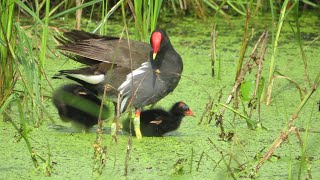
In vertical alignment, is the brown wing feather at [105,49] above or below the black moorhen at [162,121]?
above

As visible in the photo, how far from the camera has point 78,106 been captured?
4617 mm

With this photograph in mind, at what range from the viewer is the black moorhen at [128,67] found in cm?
454

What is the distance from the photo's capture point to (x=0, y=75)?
14.4 feet

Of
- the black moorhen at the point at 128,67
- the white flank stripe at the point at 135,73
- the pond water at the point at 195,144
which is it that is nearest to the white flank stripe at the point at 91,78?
the black moorhen at the point at 128,67

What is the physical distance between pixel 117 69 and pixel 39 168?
123 centimetres

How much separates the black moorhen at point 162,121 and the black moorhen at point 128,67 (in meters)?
0.08

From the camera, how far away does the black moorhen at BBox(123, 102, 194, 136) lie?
450 centimetres

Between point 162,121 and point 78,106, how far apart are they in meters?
0.47

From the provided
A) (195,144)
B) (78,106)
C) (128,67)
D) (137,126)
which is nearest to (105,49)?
(128,67)

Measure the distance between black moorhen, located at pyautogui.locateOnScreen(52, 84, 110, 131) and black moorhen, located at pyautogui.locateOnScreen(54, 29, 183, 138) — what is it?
59 millimetres

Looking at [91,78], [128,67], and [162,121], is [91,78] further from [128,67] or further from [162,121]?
[162,121]

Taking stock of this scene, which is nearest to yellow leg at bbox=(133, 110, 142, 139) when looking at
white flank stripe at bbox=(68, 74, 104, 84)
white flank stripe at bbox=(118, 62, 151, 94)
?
white flank stripe at bbox=(118, 62, 151, 94)

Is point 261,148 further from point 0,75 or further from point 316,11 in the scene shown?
point 316,11

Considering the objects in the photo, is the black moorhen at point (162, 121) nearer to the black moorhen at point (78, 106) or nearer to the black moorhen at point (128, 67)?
the black moorhen at point (128, 67)
